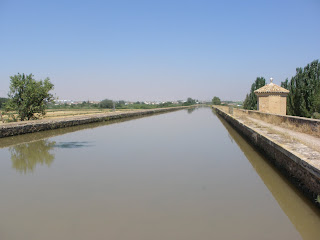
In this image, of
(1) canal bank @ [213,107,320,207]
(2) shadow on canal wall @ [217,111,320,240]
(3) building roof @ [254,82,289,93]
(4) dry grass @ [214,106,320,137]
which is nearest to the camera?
(2) shadow on canal wall @ [217,111,320,240]

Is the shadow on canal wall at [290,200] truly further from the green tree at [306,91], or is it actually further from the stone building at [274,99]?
the stone building at [274,99]

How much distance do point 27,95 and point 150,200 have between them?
14.5 m

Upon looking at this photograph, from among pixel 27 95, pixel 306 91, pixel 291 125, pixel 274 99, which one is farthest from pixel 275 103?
pixel 27 95

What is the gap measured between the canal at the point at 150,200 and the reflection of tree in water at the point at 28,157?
6cm

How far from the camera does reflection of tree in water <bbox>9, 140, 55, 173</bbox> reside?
582 cm

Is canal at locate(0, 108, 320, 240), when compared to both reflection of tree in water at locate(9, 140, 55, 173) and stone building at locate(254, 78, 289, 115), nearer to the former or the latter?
reflection of tree in water at locate(9, 140, 55, 173)

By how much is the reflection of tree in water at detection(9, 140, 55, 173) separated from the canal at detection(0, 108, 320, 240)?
56 millimetres

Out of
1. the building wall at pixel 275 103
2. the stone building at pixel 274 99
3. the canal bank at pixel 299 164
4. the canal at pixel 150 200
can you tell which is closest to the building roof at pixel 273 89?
the stone building at pixel 274 99

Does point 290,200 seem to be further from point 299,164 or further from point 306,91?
point 306,91

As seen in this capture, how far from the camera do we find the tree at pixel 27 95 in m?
15.5

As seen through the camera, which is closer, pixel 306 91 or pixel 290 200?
pixel 290 200

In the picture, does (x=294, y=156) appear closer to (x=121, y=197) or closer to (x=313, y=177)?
(x=313, y=177)

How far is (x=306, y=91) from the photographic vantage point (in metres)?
16.7

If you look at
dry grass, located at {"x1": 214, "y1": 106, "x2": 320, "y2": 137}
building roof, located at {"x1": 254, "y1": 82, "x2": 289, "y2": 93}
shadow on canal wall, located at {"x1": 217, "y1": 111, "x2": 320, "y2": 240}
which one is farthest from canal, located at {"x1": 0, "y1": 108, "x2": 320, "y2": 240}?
building roof, located at {"x1": 254, "y1": 82, "x2": 289, "y2": 93}
